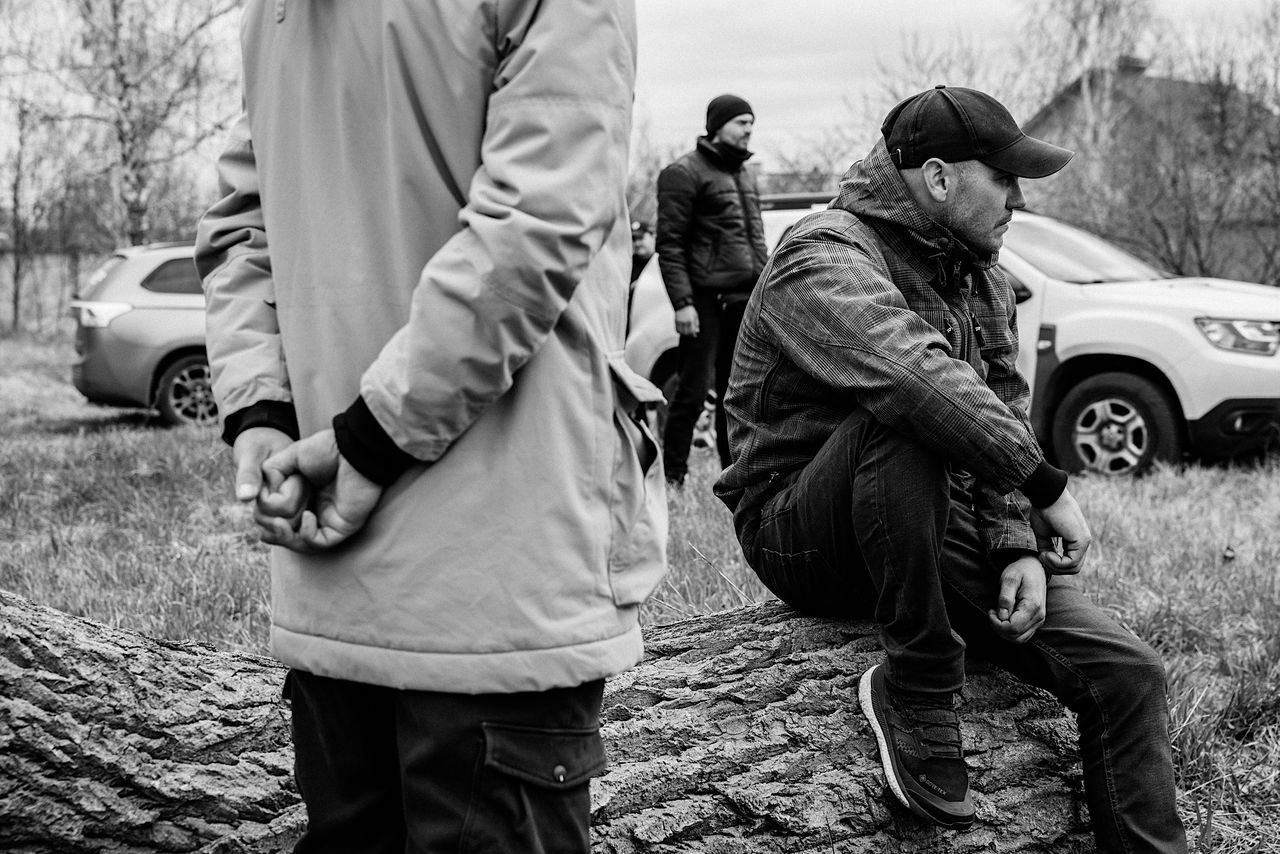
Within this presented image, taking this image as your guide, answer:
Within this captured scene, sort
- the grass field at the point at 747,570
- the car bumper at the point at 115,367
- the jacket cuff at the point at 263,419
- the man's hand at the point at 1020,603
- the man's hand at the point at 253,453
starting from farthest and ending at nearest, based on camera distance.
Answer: the car bumper at the point at 115,367 → the grass field at the point at 747,570 → the man's hand at the point at 1020,603 → the jacket cuff at the point at 263,419 → the man's hand at the point at 253,453

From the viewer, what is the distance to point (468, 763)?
1418 millimetres

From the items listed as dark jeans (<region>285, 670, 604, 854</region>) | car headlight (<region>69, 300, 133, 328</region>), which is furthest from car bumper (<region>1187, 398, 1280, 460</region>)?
car headlight (<region>69, 300, 133, 328</region>)

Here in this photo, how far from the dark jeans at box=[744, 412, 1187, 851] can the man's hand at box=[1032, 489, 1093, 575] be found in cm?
5

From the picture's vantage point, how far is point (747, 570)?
4414 millimetres

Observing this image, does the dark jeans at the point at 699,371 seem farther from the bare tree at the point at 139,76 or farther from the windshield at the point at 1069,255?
the bare tree at the point at 139,76

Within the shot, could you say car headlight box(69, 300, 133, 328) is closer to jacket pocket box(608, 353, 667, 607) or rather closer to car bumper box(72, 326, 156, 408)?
car bumper box(72, 326, 156, 408)

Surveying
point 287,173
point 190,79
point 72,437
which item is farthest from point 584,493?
point 190,79

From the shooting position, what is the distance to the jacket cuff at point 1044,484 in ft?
8.66

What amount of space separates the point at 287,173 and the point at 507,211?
1.22 feet

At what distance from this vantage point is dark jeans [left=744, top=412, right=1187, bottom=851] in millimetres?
2447

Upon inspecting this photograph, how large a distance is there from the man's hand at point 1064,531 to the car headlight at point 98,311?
951cm

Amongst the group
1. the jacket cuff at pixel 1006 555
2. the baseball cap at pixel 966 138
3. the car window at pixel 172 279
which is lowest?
the car window at pixel 172 279

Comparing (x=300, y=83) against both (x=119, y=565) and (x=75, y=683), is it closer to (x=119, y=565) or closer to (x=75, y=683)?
(x=75, y=683)

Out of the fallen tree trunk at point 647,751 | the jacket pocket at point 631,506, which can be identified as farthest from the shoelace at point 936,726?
the jacket pocket at point 631,506
